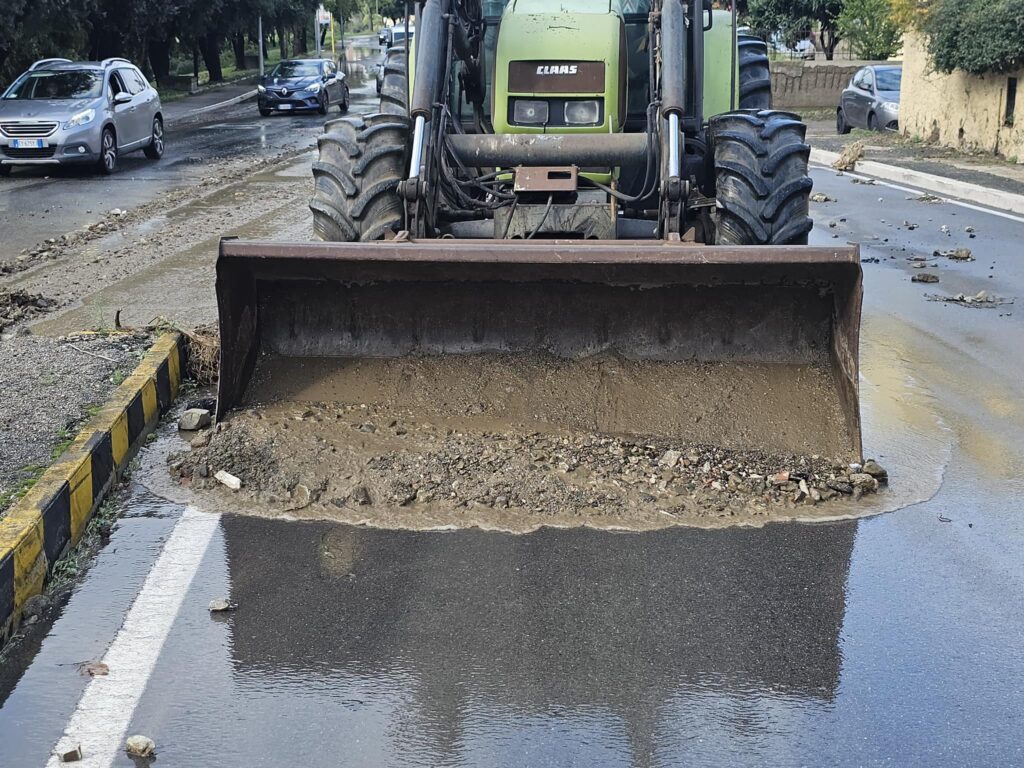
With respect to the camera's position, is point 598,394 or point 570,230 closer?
point 598,394

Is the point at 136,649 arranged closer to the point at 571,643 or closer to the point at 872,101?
the point at 571,643

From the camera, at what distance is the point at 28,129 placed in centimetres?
1920

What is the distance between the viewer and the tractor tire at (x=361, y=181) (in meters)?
7.14

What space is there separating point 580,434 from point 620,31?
2.95 meters

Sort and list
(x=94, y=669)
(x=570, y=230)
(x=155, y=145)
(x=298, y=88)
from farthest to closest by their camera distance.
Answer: (x=298, y=88) → (x=155, y=145) → (x=570, y=230) → (x=94, y=669)

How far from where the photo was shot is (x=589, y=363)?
6547 mm

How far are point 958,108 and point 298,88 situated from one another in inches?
784

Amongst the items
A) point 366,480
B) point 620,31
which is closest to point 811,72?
point 620,31

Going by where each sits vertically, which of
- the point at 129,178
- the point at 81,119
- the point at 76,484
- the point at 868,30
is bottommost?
the point at 76,484

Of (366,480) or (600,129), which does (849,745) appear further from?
(600,129)

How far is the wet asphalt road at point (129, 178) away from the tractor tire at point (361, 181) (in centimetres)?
620

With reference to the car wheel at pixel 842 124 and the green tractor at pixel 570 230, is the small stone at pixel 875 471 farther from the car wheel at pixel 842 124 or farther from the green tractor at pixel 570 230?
the car wheel at pixel 842 124

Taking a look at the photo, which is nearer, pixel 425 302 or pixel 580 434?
pixel 580 434

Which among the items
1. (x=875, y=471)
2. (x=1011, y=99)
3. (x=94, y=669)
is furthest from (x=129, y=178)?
(x=94, y=669)
